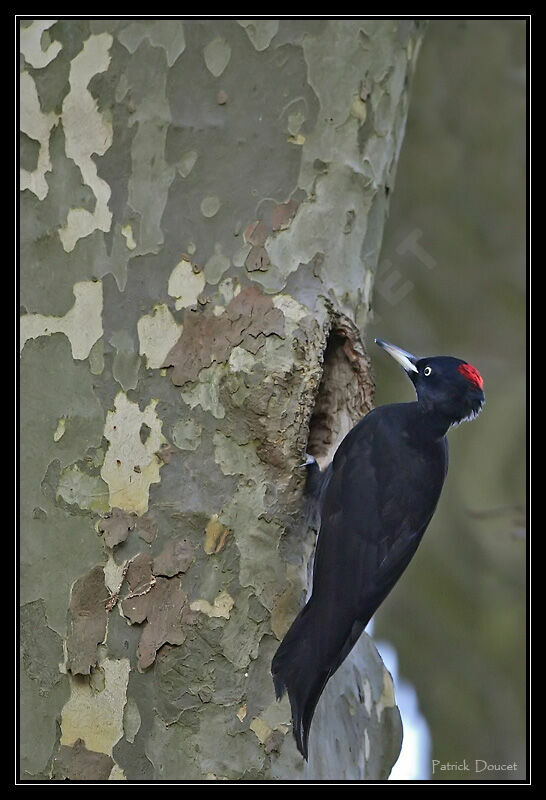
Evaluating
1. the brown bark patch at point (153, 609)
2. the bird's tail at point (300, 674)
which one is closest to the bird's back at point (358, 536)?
the bird's tail at point (300, 674)

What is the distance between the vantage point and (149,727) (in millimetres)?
1931

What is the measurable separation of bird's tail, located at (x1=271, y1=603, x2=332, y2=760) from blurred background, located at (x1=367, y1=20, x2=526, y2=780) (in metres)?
2.24

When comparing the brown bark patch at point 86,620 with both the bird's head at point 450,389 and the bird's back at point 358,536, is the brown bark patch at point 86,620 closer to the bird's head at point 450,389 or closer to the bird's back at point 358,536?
the bird's back at point 358,536

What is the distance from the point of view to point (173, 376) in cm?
208

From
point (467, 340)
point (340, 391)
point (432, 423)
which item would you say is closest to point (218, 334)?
point (340, 391)

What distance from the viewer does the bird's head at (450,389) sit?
276 cm

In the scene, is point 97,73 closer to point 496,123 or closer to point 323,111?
point 323,111

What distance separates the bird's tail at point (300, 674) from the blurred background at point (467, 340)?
2.24m

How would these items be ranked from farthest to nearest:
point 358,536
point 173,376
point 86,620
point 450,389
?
point 450,389 → point 358,536 → point 173,376 → point 86,620

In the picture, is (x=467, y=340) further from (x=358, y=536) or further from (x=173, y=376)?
(x=173, y=376)

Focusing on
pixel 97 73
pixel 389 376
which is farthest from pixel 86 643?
pixel 389 376

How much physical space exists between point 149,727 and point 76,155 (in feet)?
3.85

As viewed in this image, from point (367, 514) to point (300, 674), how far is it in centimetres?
59

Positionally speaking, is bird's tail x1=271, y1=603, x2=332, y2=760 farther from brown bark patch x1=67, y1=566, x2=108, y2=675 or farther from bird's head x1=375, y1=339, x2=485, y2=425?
bird's head x1=375, y1=339, x2=485, y2=425
